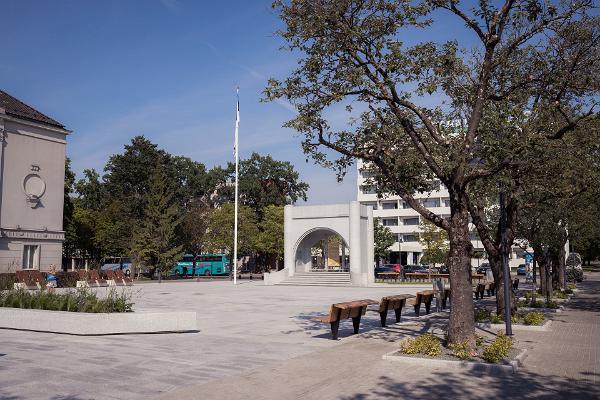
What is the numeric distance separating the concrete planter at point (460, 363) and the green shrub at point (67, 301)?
7.50m

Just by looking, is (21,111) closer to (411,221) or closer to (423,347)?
(423,347)

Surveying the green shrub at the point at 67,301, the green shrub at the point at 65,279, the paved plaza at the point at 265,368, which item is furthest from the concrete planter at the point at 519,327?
the green shrub at the point at 65,279

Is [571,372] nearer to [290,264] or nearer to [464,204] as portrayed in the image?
[464,204]

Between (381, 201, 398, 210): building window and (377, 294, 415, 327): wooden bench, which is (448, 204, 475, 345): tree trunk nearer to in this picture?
(377, 294, 415, 327): wooden bench

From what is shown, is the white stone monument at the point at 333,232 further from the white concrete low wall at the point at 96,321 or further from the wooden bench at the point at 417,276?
the white concrete low wall at the point at 96,321

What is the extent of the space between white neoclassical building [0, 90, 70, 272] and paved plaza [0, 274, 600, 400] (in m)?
21.2

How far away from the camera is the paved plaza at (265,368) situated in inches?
309

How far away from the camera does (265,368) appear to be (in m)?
9.57

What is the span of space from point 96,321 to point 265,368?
219 inches

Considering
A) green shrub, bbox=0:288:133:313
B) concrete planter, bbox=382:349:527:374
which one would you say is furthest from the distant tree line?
concrete planter, bbox=382:349:527:374

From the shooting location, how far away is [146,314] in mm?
13422

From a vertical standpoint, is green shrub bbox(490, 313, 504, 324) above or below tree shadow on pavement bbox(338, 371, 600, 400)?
above

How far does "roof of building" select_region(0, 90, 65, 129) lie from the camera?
110 ft

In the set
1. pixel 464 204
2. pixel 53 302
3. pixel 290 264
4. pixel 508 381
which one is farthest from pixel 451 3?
pixel 290 264
